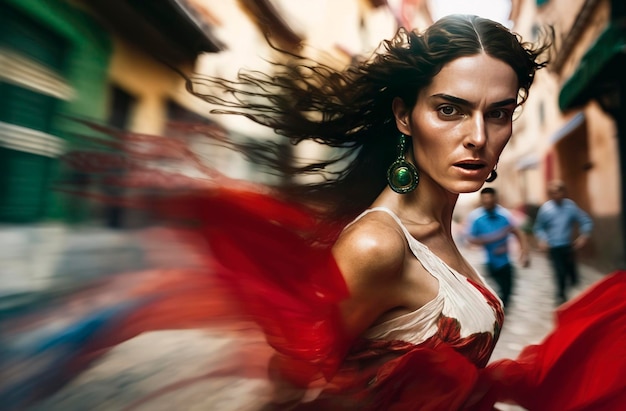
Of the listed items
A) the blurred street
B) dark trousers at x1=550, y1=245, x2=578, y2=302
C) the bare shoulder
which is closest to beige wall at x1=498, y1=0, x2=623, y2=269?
dark trousers at x1=550, y1=245, x2=578, y2=302

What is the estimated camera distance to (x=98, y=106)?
0.78 m

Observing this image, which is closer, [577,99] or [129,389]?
[129,389]

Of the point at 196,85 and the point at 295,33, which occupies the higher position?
the point at 295,33

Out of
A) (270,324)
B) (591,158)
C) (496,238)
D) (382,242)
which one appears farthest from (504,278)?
(591,158)

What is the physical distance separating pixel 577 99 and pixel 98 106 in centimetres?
704

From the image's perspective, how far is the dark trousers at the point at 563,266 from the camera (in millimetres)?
4234

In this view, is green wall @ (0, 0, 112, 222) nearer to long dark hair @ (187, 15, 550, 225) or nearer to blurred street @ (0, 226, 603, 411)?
blurred street @ (0, 226, 603, 411)

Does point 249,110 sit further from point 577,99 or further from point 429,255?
point 577,99

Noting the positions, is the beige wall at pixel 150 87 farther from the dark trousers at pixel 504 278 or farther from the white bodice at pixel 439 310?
the dark trousers at pixel 504 278

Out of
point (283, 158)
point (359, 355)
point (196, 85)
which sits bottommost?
point (359, 355)

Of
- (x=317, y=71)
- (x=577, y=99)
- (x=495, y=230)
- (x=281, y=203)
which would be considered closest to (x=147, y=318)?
(x=281, y=203)

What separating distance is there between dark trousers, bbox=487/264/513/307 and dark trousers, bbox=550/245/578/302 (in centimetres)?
95

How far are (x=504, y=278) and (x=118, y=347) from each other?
11.5ft

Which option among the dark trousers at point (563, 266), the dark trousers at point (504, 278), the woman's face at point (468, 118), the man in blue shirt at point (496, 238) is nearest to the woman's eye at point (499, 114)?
the woman's face at point (468, 118)
